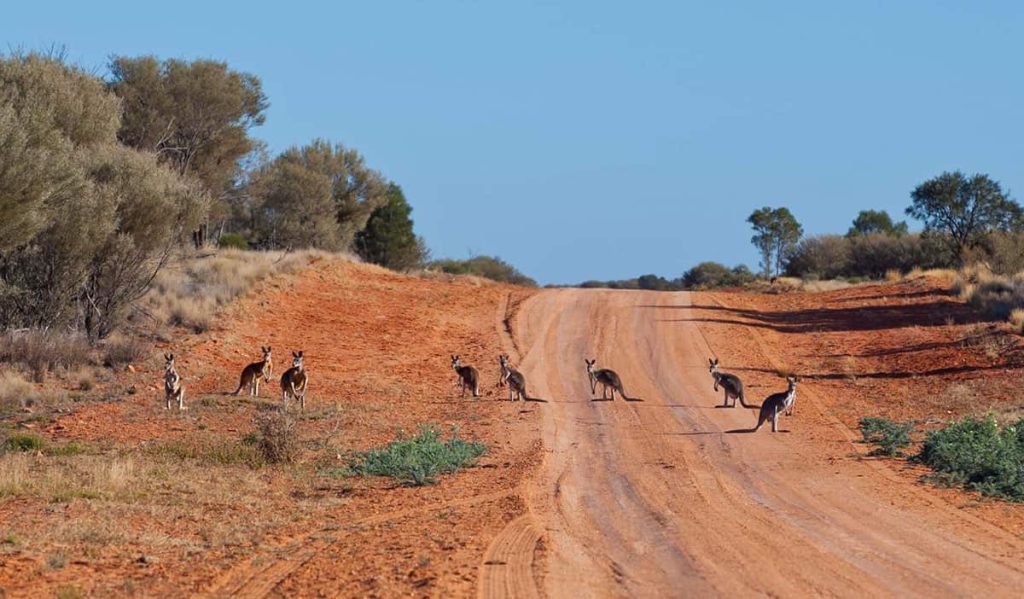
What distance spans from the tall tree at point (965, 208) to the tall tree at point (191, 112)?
111 feet

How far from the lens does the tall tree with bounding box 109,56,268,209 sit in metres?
45.7

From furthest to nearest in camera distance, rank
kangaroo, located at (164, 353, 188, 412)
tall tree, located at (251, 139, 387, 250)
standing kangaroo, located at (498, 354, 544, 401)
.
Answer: tall tree, located at (251, 139, 387, 250)
standing kangaroo, located at (498, 354, 544, 401)
kangaroo, located at (164, 353, 188, 412)

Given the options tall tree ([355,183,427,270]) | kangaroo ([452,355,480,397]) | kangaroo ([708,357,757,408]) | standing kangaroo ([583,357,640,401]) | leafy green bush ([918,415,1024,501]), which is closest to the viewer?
leafy green bush ([918,415,1024,501])

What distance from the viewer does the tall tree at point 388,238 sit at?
2611 inches

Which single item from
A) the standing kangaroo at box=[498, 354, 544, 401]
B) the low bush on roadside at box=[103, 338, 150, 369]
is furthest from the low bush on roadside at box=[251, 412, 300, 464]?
the low bush on roadside at box=[103, 338, 150, 369]

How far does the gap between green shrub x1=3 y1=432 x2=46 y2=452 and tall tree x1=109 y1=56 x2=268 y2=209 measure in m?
25.5

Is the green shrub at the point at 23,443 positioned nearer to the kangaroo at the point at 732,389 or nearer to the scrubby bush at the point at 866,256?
the kangaroo at the point at 732,389

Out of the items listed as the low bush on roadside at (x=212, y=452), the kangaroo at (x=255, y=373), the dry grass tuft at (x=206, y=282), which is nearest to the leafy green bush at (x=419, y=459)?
the low bush on roadside at (x=212, y=452)

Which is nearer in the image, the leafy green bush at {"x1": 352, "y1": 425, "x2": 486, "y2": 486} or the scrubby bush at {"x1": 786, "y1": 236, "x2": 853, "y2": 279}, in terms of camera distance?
the leafy green bush at {"x1": 352, "y1": 425, "x2": 486, "y2": 486}

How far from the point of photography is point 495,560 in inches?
456

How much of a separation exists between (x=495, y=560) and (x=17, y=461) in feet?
29.4

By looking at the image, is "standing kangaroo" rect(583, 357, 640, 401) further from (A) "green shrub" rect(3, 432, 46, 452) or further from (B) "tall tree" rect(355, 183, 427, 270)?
(B) "tall tree" rect(355, 183, 427, 270)

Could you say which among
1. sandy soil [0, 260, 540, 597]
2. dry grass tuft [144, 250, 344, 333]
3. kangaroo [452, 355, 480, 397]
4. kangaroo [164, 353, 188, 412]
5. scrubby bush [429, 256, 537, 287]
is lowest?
sandy soil [0, 260, 540, 597]

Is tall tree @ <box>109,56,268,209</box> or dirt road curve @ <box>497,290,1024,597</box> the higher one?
tall tree @ <box>109,56,268,209</box>
